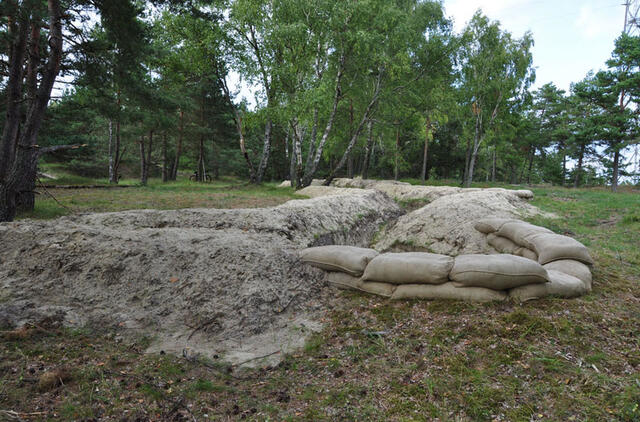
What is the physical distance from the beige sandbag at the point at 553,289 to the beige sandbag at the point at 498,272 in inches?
2.3

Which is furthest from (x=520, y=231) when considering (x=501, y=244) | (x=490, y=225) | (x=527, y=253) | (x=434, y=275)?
(x=434, y=275)

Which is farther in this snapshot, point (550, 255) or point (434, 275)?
point (550, 255)

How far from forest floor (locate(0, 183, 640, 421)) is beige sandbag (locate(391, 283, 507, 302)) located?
0.10 m

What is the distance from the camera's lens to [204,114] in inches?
943

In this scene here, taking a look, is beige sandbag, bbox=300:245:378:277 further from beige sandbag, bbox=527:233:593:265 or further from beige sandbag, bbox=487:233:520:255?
beige sandbag, bbox=487:233:520:255

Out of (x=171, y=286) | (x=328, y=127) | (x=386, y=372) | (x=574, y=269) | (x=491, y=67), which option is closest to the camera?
(x=386, y=372)

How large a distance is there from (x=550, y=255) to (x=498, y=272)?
135 cm

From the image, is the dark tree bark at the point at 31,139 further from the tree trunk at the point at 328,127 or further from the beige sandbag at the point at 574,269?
the tree trunk at the point at 328,127

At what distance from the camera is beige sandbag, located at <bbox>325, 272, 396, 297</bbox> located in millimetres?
3551

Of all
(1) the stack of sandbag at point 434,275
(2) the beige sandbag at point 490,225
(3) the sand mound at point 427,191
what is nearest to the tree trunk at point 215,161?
(3) the sand mound at point 427,191

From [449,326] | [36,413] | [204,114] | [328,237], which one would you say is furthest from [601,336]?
[204,114]

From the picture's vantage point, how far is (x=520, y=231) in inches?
194

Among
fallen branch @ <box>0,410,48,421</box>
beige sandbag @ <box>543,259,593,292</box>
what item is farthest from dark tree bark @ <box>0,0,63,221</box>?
beige sandbag @ <box>543,259,593,292</box>

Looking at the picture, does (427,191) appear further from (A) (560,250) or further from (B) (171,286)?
(B) (171,286)
